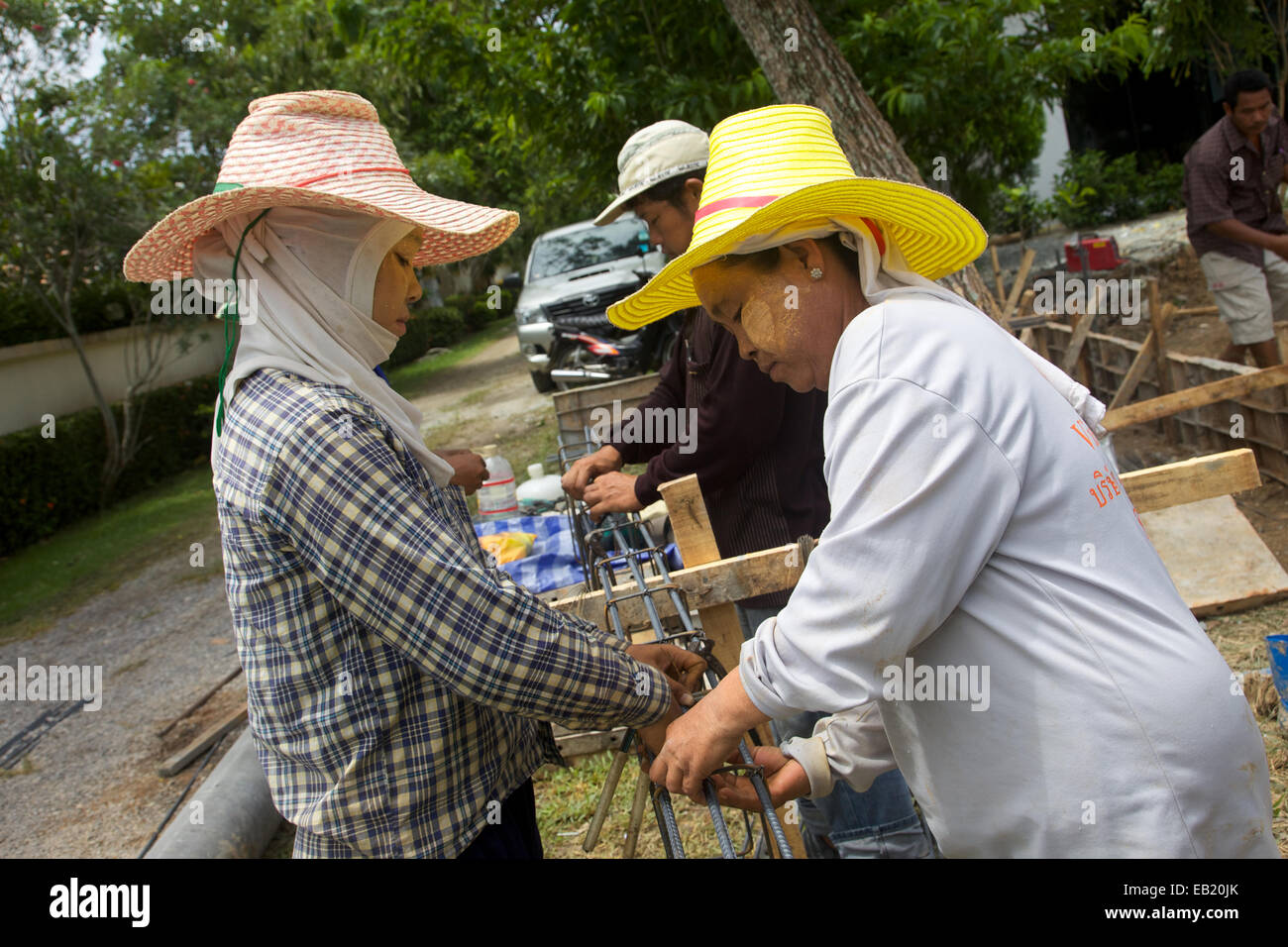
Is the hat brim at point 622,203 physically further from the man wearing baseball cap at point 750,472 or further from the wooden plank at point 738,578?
the wooden plank at point 738,578

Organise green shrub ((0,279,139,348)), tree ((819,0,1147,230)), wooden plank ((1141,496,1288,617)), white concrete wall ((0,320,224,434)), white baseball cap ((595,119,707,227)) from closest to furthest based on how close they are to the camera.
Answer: white baseball cap ((595,119,707,227)), wooden plank ((1141,496,1288,617)), tree ((819,0,1147,230)), white concrete wall ((0,320,224,434)), green shrub ((0,279,139,348))

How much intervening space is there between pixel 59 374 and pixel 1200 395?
1302 cm

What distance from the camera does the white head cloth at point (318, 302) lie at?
1.71 meters

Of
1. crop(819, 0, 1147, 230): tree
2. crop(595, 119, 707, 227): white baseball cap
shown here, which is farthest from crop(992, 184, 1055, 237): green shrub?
crop(595, 119, 707, 227): white baseball cap

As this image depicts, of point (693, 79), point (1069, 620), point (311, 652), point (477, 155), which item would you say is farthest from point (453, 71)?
point (477, 155)

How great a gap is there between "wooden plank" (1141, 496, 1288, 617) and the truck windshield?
32.6ft

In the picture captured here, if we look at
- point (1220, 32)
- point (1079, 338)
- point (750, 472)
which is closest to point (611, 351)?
point (1079, 338)

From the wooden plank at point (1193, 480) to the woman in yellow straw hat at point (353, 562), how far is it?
157cm

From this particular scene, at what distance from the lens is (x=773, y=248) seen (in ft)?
5.53

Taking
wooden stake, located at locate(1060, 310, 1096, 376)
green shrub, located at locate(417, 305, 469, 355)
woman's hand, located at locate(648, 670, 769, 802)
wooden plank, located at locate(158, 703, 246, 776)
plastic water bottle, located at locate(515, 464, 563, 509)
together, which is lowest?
green shrub, located at locate(417, 305, 469, 355)

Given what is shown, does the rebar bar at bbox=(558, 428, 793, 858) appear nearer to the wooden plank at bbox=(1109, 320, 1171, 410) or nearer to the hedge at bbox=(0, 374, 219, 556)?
the wooden plank at bbox=(1109, 320, 1171, 410)

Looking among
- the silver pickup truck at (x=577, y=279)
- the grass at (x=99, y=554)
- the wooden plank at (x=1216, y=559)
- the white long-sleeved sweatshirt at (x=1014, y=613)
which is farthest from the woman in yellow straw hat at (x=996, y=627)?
the silver pickup truck at (x=577, y=279)

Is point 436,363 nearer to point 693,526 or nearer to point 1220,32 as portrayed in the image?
point 1220,32

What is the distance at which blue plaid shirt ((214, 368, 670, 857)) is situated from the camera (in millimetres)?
1562
